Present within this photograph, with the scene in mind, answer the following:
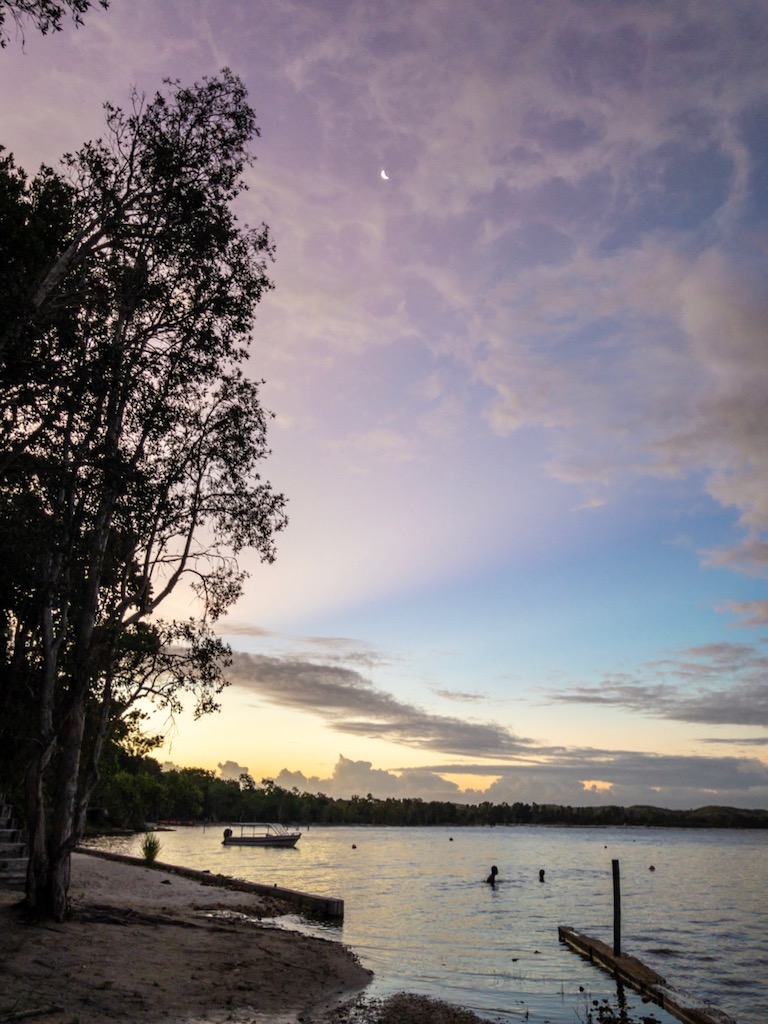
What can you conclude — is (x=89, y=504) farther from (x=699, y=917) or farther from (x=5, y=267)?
Answer: (x=699, y=917)

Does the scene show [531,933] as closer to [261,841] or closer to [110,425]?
[110,425]

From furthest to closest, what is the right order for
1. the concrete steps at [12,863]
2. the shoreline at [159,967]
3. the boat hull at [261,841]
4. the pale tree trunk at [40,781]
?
the boat hull at [261,841]
the concrete steps at [12,863]
the pale tree trunk at [40,781]
the shoreline at [159,967]

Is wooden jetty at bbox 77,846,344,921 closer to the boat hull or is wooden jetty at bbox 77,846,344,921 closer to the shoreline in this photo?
the shoreline

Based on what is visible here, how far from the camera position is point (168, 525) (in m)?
21.1

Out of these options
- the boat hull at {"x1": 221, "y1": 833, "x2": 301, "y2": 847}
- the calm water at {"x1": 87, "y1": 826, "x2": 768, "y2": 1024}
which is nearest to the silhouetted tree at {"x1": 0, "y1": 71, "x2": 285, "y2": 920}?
the calm water at {"x1": 87, "y1": 826, "x2": 768, "y2": 1024}

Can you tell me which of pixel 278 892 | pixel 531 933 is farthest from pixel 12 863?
pixel 531 933

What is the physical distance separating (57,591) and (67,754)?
5.50 meters

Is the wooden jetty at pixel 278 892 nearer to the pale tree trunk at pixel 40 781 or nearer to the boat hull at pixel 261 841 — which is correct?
the pale tree trunk at pixel 40 781

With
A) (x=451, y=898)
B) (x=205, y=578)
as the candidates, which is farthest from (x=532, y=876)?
(x=205, y=578)

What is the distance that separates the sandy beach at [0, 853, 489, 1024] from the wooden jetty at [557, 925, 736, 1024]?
20.1ft

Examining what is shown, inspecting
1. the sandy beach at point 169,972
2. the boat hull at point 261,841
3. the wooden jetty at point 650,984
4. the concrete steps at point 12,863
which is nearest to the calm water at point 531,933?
the wooden jetty at point 650,984

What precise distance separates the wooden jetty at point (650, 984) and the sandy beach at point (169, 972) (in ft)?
20.1

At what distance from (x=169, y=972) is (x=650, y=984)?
14.3m

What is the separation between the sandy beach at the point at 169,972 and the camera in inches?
536
